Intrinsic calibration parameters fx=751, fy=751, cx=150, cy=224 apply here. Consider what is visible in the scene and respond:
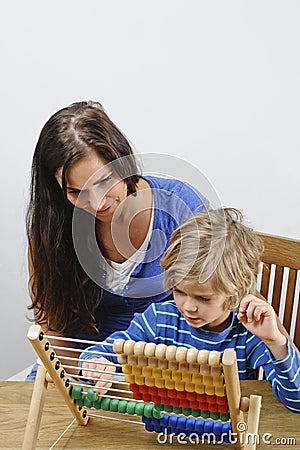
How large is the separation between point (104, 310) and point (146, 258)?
19 cm

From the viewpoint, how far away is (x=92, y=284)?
1825 mm

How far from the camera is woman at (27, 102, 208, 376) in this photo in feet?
5.44

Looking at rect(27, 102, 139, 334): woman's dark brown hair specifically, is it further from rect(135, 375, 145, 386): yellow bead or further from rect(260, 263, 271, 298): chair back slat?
rect(135, 375, 145, 386): yellow bead

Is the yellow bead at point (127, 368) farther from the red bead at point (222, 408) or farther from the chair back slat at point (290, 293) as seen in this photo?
the chair back slat at point (290, 293)

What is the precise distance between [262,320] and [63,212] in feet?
2.06

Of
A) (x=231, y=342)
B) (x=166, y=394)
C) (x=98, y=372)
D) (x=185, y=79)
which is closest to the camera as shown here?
(x=166, y=394)

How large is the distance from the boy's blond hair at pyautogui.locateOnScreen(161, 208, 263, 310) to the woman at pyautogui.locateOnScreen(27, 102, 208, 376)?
22 cm

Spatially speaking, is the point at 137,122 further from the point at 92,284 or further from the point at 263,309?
the point at 263,309

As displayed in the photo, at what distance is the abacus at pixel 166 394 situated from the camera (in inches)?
46.2

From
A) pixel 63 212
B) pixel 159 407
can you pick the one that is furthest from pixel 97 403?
pixel 63 212

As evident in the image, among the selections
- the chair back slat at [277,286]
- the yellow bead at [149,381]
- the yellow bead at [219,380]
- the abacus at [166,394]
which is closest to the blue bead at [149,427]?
the abacus at [166,394]

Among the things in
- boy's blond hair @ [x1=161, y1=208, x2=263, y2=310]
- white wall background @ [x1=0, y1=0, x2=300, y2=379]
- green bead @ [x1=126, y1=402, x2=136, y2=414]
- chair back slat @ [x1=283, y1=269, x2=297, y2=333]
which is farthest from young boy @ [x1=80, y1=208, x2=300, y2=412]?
white wall background @ [x1=0, y1=0, x2=300, y2=379]

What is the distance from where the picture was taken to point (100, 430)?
1347mm

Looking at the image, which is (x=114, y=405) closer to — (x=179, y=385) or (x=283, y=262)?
(x=179, y=385)
